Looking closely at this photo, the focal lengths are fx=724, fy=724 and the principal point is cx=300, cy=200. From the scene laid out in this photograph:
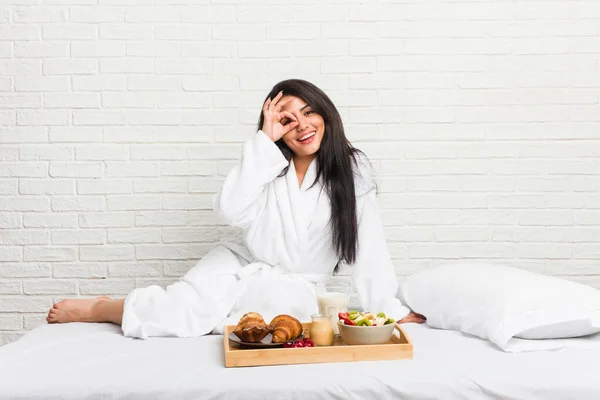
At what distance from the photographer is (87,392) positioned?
183 cm

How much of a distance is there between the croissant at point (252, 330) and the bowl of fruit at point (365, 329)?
0.23 m

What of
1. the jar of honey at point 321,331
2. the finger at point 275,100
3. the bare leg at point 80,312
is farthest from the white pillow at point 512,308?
the bare leg at point 80,312

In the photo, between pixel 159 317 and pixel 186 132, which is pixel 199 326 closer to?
pixel 159 317

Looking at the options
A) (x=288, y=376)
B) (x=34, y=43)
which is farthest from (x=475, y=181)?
(x=34, y=43)

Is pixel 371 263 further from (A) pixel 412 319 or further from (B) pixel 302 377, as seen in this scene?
(B) pixel 302 377

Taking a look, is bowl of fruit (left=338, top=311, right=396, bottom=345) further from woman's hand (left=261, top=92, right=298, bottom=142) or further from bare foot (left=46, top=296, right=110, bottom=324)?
bare foot (left=46, top=296, right=110, bottom=324)

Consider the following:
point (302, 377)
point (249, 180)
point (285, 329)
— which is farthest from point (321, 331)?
point (249, 180)

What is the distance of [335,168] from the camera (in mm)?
2793

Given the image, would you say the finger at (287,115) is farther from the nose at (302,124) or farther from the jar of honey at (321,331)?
the jar of honey at (321,331)

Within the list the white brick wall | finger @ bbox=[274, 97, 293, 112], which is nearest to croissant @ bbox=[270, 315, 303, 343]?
finger @ bbox=[274, 97, 293, 112]

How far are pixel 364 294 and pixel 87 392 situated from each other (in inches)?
46.7

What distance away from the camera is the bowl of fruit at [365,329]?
82.5 inches

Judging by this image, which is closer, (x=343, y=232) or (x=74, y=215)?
(x=343, y=232)

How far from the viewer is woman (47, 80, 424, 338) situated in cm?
254
